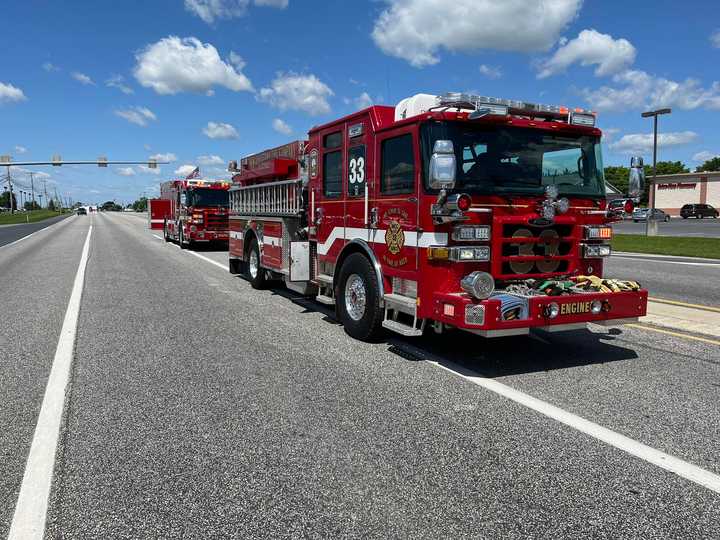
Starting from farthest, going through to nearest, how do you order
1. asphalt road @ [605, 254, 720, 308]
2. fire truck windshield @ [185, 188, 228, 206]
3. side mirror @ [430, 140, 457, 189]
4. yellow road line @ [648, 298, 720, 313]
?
fire truck windshield @ [185, 188, 228, 206]
asphalt road @ [605, 254, 720, 308]
yellow road line @ [648, 298, 720, 313]
side mirror @ [430, 140, 457, 189]

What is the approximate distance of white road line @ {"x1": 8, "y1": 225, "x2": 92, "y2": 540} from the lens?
9.42ft

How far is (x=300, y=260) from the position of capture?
27.6ft

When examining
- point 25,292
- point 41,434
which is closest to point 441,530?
point 41,434

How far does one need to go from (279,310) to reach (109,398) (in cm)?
419

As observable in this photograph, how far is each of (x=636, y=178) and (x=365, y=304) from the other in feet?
10.7

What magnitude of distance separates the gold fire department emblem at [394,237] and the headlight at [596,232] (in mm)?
1943

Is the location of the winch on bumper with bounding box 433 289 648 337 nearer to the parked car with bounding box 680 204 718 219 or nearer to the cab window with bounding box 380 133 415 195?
the cab window with bounding box 380 133 415 195

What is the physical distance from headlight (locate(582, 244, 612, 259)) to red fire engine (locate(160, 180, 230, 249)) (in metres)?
17.7

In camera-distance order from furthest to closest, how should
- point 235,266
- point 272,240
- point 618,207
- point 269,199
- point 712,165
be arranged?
1. point 712,165
2. point 235,266
3. point 269,199
4. point 272,240
5. point 618,207

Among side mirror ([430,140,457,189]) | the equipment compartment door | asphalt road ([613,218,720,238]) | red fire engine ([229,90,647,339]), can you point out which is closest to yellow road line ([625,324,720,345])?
red fire engine ([229,90,647,339])

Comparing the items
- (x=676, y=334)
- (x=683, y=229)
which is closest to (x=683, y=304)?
(x=676, y=334)

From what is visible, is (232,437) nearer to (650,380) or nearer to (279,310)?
(650,380)

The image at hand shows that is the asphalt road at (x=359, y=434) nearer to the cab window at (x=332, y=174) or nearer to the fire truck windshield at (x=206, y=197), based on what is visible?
the cab window at (x=332, y=174)

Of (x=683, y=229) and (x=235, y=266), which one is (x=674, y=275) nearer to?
(x=235, y=266)
